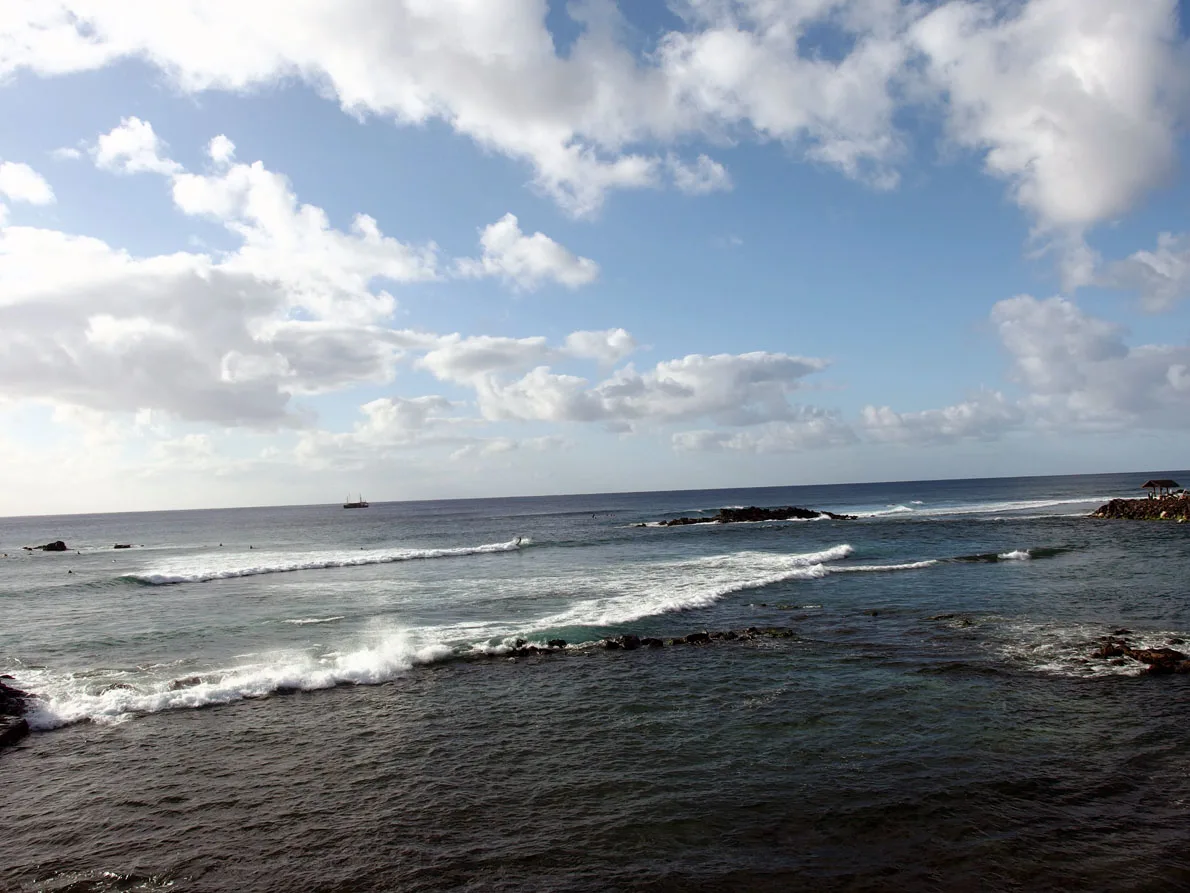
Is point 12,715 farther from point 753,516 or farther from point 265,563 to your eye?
point 753,516

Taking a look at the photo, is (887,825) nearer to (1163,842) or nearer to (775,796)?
(775,796)

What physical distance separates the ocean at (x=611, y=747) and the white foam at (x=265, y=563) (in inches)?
569

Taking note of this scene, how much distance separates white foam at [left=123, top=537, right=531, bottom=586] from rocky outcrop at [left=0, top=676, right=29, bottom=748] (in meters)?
27.8

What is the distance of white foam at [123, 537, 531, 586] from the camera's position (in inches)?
1748

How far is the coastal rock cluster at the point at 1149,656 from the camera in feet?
54.7

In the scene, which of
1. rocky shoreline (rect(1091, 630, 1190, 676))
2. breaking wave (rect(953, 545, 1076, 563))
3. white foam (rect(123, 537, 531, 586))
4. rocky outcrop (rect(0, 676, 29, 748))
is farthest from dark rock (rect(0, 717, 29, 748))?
breaking wave (rect(953, 545, 1076, 563))

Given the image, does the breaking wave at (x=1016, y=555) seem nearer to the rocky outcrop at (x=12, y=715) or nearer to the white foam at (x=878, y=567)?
the white foam at (x=878, y=567)

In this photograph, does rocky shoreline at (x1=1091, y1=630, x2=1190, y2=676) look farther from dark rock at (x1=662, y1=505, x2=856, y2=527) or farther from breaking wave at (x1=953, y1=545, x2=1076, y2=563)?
dark rock at (x1=662, y1=505, x2=856, y2=527)

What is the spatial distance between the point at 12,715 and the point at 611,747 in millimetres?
14274

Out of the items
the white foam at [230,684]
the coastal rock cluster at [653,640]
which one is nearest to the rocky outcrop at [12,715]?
the white foam at [230,684]

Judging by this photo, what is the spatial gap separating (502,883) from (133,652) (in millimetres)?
20073

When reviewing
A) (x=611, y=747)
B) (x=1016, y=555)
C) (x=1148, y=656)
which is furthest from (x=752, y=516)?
(x=611, y=747)

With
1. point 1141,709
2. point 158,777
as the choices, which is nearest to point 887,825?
point 1141,709

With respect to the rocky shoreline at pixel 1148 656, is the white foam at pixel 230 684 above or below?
above
